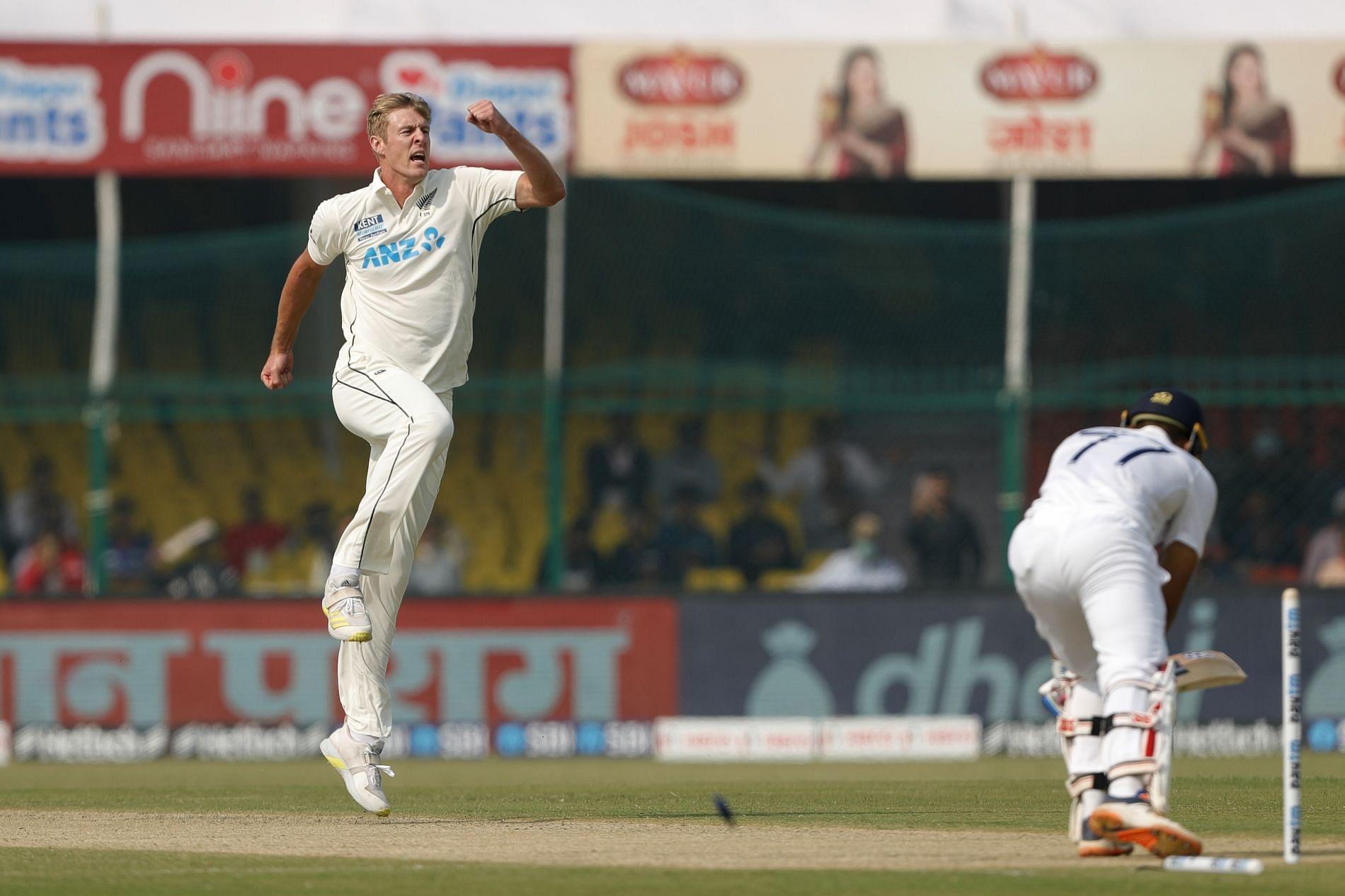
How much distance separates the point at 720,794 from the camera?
8875 mm

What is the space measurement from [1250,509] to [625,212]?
540cm

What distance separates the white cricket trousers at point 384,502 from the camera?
7.18m

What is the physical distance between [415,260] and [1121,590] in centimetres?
279

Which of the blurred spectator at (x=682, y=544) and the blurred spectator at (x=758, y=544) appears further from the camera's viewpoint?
the blurred spectator at (x=682, y=544)

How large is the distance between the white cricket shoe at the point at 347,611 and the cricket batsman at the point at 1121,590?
2.23 m

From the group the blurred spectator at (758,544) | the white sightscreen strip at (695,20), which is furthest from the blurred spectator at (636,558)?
the white sightscreen strip at (695,20)

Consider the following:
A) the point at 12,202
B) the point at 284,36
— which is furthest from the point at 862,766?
the point at 12,202

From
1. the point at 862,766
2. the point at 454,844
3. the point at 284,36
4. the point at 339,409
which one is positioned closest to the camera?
the point at 454,844

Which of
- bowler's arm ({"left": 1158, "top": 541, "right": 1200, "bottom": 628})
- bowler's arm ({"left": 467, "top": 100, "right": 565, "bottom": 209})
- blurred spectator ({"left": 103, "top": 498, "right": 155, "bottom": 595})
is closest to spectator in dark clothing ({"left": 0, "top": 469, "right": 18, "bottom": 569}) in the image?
blurred spectator ({"left": 103, "top": 498, "right": 155, "bottom": 595})

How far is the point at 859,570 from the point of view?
613 inches

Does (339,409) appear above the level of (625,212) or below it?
below

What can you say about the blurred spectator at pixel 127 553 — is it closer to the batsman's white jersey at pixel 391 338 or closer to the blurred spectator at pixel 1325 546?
the batsman's white jersey at pixel 391 338

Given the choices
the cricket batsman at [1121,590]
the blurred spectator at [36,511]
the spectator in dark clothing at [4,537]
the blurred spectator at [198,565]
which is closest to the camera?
the cricket batsman at [1121,590]

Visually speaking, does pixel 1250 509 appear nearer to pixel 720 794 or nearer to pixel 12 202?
pixel 720 794
